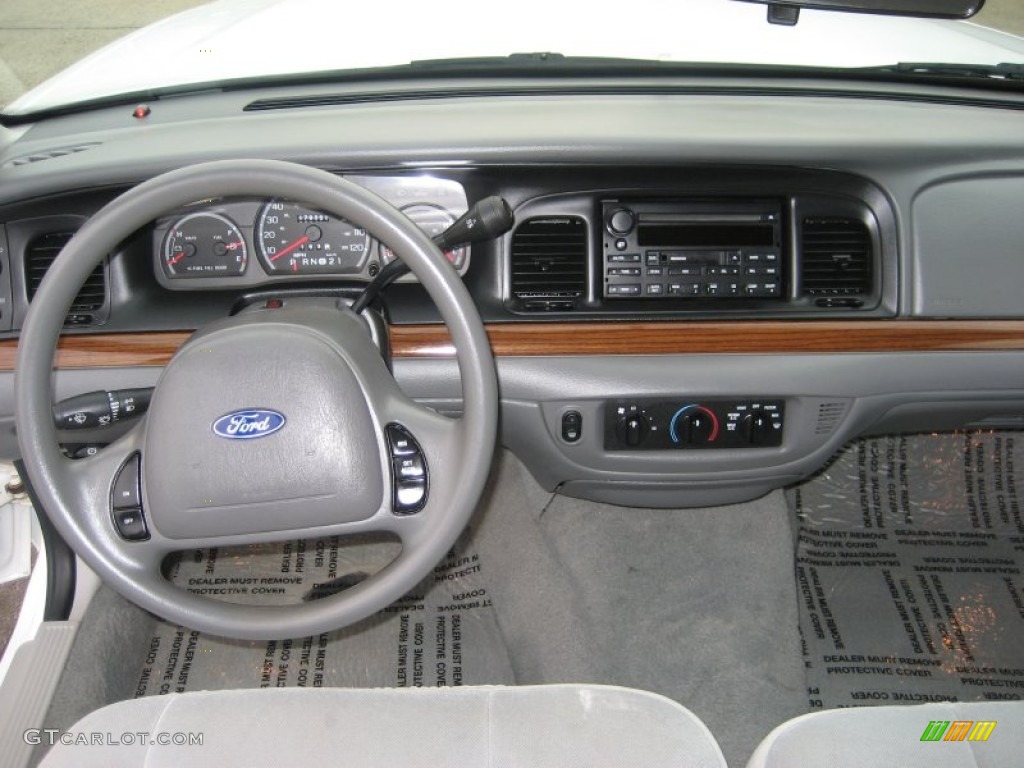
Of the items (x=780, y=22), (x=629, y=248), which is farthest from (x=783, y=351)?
(x=780, y=22)

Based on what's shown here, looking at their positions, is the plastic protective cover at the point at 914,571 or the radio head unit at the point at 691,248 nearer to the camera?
the radio head unit at the point at 691,248

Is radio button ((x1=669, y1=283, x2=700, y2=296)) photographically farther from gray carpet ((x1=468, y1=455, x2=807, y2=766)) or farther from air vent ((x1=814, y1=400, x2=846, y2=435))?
gray carpet ((x1=468, y1=455, x2=807, y2=766))

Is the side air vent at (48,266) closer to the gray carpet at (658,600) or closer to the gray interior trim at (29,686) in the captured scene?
the gray interior trim at (29,686)

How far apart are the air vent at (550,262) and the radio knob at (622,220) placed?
0.05 metres

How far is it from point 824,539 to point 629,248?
942mm

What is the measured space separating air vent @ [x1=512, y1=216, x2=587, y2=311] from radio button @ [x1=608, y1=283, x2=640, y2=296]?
0.16ft

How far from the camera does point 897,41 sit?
68.6 inches

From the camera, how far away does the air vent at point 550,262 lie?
4.93 ft

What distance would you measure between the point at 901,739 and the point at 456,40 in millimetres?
1329

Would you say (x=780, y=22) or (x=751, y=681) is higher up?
(x=780, y=22)

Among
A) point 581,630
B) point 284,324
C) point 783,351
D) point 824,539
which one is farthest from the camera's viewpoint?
point 824,539

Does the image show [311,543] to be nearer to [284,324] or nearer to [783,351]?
[284,324]

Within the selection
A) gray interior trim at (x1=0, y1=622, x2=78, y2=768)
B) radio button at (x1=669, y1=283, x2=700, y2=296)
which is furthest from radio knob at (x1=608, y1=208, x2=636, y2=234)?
gray interior trim at (x1=0, y1=622, x2=78, y2=768)

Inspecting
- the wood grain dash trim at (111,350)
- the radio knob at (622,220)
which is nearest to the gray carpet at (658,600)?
the radio knob at (622,220)
